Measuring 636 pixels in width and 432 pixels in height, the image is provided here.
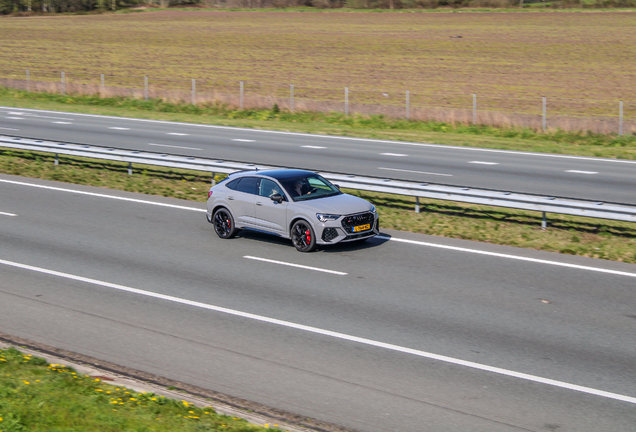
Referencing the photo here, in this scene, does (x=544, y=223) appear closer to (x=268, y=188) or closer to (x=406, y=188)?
(x=406, y=188)

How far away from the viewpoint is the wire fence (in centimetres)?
3250

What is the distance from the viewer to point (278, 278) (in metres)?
12.2

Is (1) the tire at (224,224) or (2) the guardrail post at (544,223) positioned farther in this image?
(2) the guardrail post at (544,223)

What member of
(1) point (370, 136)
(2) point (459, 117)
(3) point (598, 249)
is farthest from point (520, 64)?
(3) point (598, 249)

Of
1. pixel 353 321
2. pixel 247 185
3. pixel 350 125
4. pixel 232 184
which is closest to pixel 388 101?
pixel 350 125

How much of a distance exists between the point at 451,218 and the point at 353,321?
7137 mm

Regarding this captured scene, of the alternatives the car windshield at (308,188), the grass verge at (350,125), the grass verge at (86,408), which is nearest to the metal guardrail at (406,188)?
the car windshield at (308,188)

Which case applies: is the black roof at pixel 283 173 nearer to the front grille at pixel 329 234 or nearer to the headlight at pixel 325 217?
the headlight at pixel 325 217

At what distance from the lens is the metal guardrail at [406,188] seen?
14711 millimetres

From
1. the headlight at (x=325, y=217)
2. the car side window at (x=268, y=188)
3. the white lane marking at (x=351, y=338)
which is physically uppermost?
the car side window at (x=268, y=188)

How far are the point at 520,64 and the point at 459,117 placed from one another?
20.2 m

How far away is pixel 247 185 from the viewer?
15.0m

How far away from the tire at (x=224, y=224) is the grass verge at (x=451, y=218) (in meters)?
3.43

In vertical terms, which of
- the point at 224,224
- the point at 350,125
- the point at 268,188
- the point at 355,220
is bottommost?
the point at 224,224
